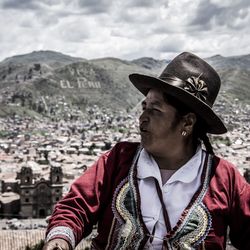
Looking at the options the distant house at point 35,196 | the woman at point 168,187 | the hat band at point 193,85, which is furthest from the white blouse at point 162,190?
the distant house at point 35,196

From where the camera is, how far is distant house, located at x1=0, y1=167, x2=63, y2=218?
2188 centimetres

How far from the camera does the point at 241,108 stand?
96312mm

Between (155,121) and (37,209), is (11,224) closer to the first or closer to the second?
(37,209)

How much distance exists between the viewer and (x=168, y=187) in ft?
7.29

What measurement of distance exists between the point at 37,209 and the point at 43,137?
39.3 meters

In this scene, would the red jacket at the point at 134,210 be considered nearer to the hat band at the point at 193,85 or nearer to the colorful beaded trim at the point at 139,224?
the colorful beaded trim at the point at 139,224

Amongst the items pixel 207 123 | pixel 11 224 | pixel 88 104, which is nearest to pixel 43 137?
pixel 88 104

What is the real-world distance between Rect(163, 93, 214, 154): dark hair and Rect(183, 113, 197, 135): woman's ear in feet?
0.05

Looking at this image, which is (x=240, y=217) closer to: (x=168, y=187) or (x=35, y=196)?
(x=168, y=187)

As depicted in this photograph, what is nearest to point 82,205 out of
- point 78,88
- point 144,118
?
point 144,118

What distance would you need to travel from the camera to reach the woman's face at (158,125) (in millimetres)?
2211

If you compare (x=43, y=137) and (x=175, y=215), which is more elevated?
(x=175, y=215)

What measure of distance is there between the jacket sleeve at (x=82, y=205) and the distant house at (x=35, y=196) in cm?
1987

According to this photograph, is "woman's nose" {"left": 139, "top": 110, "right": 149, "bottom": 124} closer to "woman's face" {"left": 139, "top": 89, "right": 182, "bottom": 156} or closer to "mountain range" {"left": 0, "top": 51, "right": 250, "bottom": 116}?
"woman's face" {"left": 139, "top": 89, "right": 182, "bottom": 156}
